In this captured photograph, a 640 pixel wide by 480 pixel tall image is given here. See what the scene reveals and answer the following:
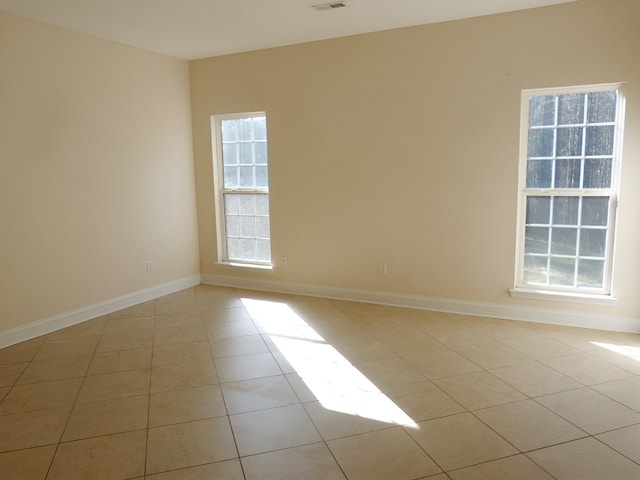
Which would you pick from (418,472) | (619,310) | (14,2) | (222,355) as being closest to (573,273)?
(619,310)

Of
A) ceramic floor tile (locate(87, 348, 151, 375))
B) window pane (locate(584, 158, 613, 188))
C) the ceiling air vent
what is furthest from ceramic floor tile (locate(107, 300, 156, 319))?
window pane (locate(584, 158, 613, 188))

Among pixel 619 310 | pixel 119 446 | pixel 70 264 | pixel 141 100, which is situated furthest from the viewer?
pixel 141 100

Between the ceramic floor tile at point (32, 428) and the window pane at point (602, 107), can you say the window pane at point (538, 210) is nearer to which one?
the window pane at point (602, 107)

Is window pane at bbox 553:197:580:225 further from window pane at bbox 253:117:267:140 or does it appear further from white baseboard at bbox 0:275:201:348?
white baseboard at bbox 0:275:201:348

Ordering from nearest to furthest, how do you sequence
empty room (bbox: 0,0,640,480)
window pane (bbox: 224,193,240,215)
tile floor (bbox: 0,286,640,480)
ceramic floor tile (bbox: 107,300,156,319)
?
tile floor (bbox: 0,286,640,480) < empty room (bbox: 0,0,640,480) < ceramic floor tile (bbox: 107,300,156,319) < window pane (bbox: 224,193,240,215)

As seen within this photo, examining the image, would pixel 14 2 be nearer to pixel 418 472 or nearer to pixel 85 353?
pixel 85 353

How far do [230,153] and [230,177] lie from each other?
0.29 m

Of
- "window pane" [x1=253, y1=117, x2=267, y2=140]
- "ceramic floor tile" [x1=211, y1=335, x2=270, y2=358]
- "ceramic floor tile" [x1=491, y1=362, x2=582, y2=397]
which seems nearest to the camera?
"ceramic floor tile" [x1=491, y1=362, x2=582, y2=397]

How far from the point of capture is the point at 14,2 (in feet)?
11.3

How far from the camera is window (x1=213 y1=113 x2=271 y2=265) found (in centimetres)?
529

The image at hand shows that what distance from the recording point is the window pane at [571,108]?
12.5ft

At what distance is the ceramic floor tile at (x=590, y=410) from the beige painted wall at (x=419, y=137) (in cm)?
139

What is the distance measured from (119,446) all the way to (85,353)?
1.48 metres

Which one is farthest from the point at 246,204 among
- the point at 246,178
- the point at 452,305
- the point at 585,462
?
the point at 585,462
